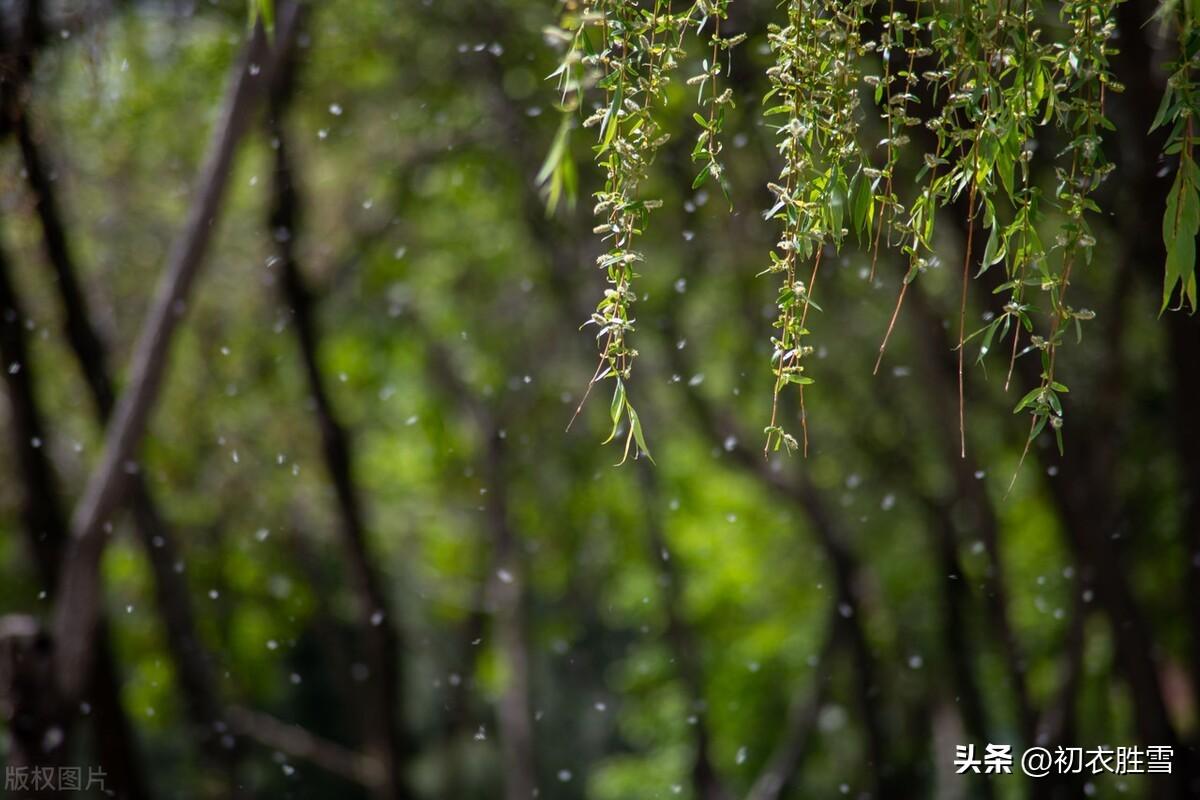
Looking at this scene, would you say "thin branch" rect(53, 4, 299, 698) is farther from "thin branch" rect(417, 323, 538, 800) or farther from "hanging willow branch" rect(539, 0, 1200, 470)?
"thin branch" rect(417, 323, 538, 800)

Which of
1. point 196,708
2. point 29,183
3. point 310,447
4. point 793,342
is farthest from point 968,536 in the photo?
point 793,342

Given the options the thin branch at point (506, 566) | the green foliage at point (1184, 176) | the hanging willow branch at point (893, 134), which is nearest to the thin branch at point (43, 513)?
the thin branch at point (506, 566)

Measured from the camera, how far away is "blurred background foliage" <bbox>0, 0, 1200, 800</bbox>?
9.62 feet

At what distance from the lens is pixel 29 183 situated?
2504mm

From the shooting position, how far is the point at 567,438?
4.20 m

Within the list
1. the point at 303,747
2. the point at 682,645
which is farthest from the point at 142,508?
the point at 682,645

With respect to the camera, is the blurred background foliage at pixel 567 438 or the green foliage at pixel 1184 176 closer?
the green foliage at pixel 1184 176

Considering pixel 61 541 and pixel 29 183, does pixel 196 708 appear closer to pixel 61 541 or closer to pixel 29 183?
pixel 61 541

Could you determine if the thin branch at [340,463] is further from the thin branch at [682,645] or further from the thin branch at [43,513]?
the thin branch at [682,645]

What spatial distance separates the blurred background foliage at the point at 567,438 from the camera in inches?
115

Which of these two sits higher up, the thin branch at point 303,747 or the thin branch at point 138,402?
the thin branch at point 138,402

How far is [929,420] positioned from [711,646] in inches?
70.9

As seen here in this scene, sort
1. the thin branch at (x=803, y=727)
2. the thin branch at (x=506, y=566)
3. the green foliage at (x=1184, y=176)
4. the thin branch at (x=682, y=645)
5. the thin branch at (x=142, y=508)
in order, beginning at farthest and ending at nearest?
the thin branch at (x=506, y=566), the thin branch at (x=803, y=727), the thin branch at (x=682, y=645), the thin branch at (x=142, y=508), the green foliage at (x=1184, y=176)

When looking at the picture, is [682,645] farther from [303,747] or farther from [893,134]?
[893,134]
